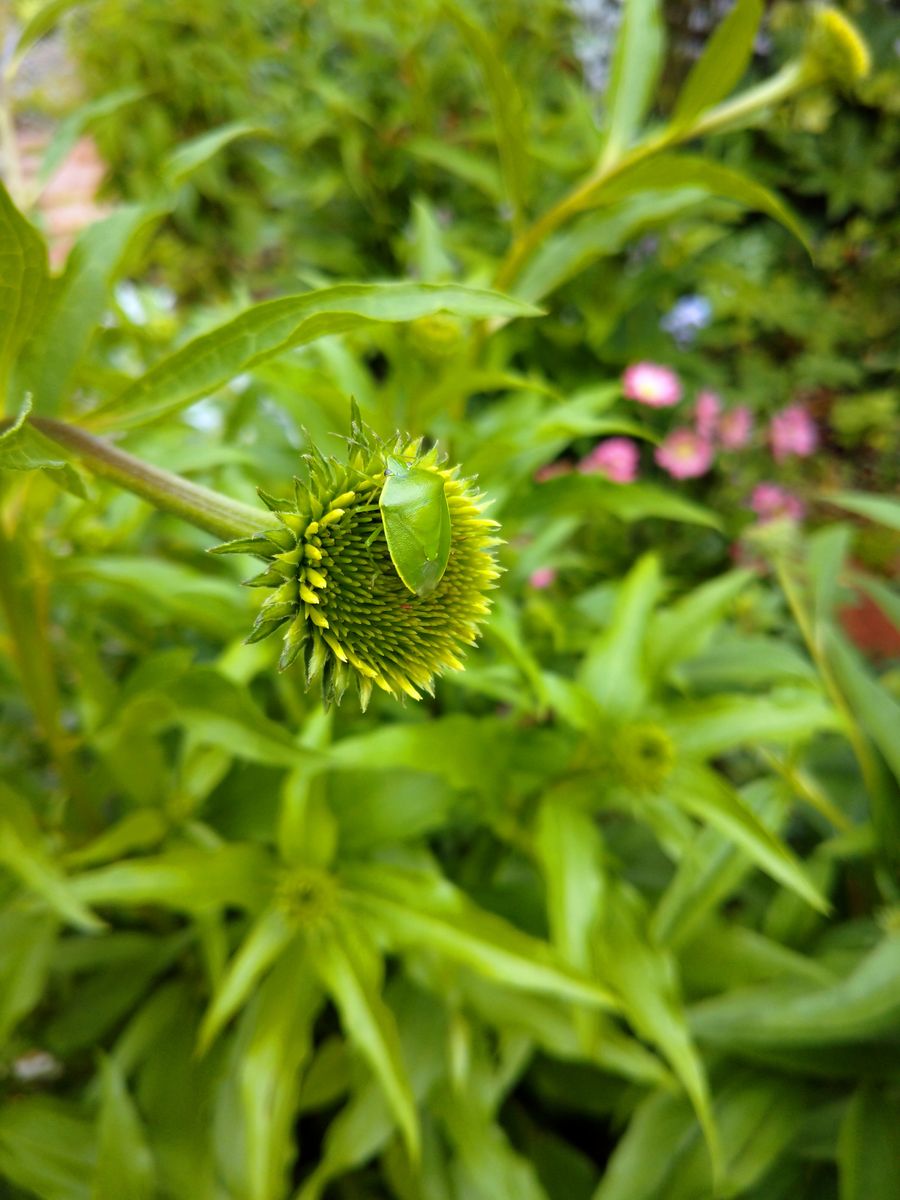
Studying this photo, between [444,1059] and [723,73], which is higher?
[723,73]

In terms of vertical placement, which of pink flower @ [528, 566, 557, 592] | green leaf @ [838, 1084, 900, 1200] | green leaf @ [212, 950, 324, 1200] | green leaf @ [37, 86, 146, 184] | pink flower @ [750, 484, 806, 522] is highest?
green leaf @ [37, 86, 146, 184]

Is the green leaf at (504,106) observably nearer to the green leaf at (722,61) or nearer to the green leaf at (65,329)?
the green leaf at (722,61)

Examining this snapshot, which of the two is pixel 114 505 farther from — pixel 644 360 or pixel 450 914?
pixel 644 360

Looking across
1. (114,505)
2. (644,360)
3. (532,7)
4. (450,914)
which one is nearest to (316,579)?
(450,914)

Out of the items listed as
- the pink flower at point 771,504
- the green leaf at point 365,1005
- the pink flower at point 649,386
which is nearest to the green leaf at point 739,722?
the green leaf at point 365,1005

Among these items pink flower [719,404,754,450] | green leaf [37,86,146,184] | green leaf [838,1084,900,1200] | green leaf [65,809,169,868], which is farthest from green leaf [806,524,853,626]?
green leaf [37,86,146,184]

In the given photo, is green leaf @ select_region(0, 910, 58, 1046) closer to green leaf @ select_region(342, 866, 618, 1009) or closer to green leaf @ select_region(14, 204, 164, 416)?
green leaf @ select_region(342, 866, 618, 1009)
